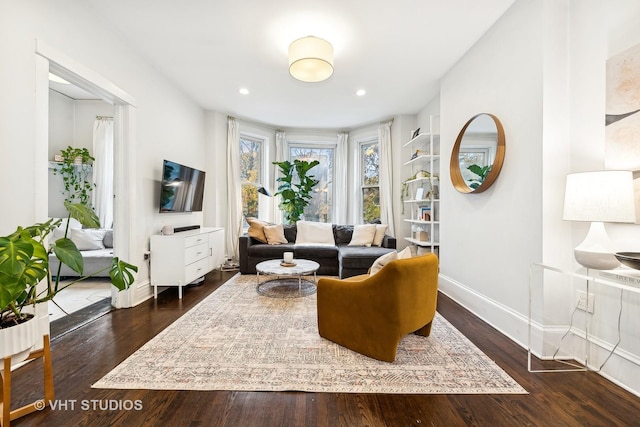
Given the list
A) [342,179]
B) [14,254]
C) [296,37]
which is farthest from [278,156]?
[14,254]

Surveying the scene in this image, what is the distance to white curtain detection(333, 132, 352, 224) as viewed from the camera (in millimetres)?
5605

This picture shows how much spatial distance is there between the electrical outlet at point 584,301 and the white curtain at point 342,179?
3.87 meters

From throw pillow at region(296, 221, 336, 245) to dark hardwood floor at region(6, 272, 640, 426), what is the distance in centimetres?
319

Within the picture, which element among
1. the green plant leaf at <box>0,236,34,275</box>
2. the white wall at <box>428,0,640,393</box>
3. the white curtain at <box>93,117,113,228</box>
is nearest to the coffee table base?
the white wall at <box>428,0,640,393</box>

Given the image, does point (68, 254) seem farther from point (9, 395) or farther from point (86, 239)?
point (86, 239)

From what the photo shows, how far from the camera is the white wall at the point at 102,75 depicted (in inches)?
69.8

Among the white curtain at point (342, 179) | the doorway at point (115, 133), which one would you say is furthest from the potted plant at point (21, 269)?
the white curtain at point (342, 179)

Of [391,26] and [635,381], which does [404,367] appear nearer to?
[635,381]

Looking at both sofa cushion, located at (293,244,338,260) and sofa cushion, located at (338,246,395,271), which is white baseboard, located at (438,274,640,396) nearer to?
sofa cushion, located at (338,246,395,271)

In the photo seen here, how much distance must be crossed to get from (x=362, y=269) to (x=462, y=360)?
211 cm

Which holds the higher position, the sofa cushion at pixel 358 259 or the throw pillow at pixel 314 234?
the throw pillow at pixel 314 234

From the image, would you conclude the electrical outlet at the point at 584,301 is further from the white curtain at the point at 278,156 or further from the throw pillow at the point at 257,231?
the white curtain at the point at 278,156

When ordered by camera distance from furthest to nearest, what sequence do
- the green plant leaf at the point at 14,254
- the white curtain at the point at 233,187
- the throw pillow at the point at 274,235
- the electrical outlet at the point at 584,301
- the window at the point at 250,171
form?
the window at the point at 250,171
the white curtain at the point at 233,187
the throw pillow at the point at 274,235
the electrical outlet at the point at 584,301
the green plant leaf at the point at 14,254

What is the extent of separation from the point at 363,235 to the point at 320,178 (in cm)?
176
